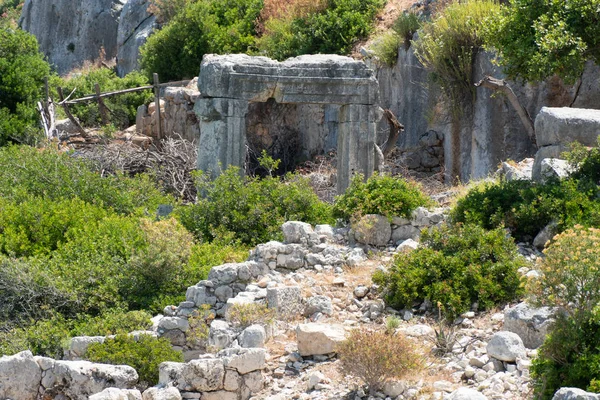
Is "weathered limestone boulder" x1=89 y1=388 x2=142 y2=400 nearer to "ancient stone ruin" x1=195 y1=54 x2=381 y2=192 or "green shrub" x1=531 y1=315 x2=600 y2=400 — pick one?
"green shrub" x1=531 y1=315 x2=600 y2=400

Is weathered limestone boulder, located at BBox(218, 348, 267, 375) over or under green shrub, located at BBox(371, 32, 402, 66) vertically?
under

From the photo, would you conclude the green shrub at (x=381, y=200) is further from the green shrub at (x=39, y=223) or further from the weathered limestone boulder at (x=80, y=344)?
the green shrub at (x=39, y=223)

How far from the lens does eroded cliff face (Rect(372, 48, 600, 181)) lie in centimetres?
1844

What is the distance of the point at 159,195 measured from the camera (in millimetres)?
17281

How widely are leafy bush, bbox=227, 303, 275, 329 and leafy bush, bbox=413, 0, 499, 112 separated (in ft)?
35.3

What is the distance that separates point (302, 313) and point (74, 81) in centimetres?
2037

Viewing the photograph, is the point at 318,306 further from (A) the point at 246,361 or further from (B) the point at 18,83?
(B) the point at 18,83

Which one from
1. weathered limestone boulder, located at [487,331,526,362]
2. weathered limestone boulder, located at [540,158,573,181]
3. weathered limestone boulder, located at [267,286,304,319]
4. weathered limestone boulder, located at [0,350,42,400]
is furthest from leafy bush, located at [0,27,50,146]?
weathered limestone boulder, located at [487,331,526,362]

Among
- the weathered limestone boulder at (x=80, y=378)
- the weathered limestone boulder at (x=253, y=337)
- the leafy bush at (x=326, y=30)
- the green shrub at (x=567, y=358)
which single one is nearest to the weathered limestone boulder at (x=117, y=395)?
the weathered limestone boulder at (x=80, y=378)

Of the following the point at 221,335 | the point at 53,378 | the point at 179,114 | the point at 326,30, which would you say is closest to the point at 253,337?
the point at 221,335

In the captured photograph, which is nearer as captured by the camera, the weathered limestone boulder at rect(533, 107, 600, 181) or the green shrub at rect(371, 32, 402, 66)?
the weathered limestone boulder at rect(533, 107, 600, 181)

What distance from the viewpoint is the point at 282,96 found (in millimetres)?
16891

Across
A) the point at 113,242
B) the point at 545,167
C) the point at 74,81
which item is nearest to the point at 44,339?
the point at 113,242

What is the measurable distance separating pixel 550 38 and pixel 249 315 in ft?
18.0
